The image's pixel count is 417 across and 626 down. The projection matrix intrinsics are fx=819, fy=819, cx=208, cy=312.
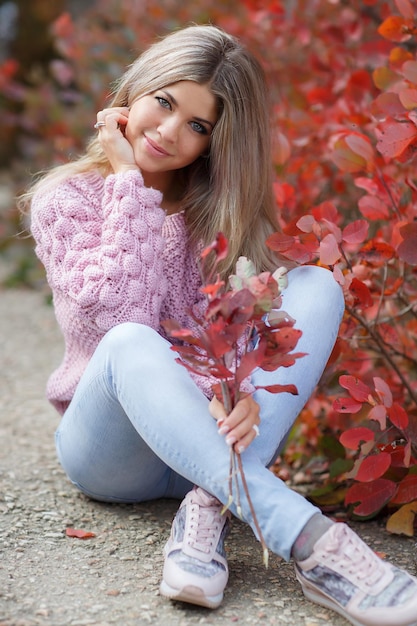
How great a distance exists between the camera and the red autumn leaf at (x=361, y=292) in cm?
181

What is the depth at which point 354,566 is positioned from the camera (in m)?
1.46

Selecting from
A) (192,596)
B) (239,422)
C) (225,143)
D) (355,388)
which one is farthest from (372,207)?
(192,596)

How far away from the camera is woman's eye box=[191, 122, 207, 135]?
1.98 m

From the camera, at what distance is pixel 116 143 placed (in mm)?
1982

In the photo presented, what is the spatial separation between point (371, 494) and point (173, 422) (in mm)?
536

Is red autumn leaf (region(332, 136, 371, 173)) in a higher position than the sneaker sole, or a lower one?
higher

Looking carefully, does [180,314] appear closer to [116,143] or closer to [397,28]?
[116,143]

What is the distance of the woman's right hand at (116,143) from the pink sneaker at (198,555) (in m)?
0.81

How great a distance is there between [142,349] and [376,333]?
66 cm

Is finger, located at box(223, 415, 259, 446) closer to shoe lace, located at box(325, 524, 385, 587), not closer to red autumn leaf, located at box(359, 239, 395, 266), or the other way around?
shoe lace, located at box(325, 524, 385, 587)

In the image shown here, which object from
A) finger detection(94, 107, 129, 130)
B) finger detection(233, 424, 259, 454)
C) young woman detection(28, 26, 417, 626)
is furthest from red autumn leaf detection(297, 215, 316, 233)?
finger detection(94, 107, 129, 130)

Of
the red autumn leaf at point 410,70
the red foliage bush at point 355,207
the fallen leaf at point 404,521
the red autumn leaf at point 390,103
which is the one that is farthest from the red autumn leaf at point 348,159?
the fallen leaf at point 404,521

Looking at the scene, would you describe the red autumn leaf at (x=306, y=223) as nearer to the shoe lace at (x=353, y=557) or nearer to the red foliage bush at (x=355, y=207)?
the red foliage bush at (x=355, y=207)

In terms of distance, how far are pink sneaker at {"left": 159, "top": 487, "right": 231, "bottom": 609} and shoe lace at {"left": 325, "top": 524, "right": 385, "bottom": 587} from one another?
0.22 metres
